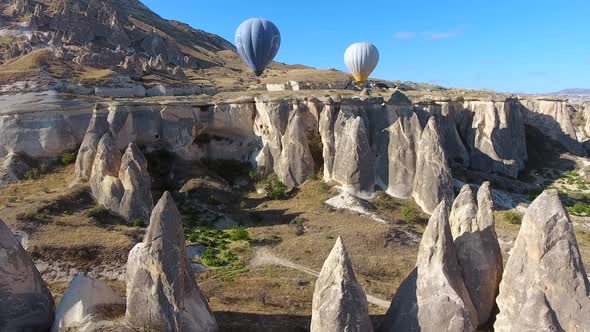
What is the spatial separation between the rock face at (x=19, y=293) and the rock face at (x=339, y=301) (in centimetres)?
781

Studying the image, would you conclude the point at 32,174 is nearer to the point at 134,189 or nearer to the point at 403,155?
the point at 134,189

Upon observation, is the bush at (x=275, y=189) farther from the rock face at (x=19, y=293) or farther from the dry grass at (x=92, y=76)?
the dry grass at (x=92, y=76)

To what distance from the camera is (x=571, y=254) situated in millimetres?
10312

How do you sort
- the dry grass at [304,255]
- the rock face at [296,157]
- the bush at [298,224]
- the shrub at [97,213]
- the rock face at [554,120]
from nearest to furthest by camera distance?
the dry grass at [304,255] → the shrub at [97,213] → the bush at [298,224] → the rock face at [296,157] → the rock face at [554,120]

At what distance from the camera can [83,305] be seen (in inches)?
475

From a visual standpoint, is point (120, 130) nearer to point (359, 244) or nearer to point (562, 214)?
point (359, 244)

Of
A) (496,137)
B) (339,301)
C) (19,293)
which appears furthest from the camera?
(496,137)

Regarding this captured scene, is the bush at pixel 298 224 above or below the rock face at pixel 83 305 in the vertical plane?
below

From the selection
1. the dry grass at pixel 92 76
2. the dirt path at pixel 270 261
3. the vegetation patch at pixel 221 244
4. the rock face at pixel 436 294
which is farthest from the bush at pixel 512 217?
the dry grass at pixel 92 76

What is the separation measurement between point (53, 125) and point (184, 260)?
24.5 m

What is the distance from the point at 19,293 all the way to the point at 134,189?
13.9 metres

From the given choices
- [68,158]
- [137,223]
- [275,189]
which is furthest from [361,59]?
[137,223]

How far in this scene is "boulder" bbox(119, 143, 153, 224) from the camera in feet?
84.1

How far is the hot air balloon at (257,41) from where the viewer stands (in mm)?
46750
